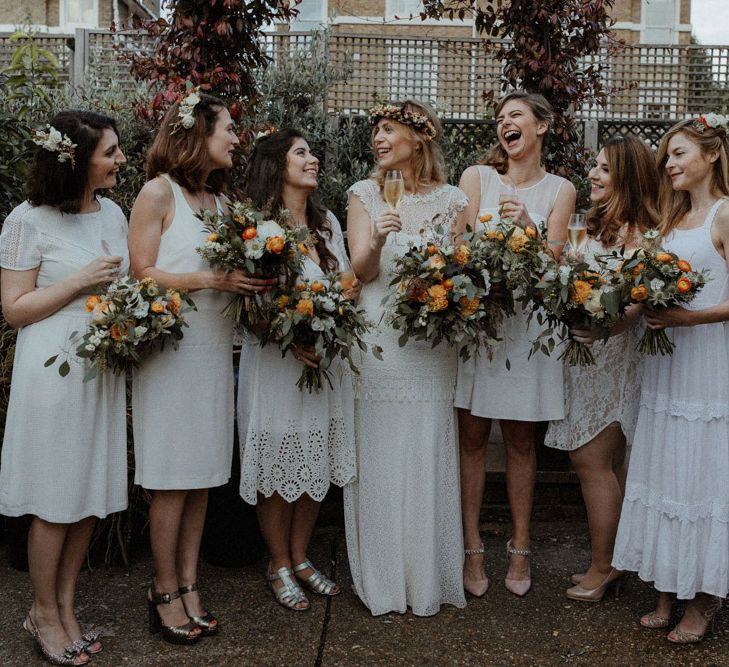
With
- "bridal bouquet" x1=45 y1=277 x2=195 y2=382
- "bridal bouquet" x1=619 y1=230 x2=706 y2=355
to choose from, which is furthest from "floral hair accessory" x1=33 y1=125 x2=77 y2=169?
"bridal bouquet" x1=619 y1=230 x2=706 y2=355

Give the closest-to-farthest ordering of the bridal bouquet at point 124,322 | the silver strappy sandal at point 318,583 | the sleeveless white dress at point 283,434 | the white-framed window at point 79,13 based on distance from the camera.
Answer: the bridal bouquet at point 124,322 < the sleeveless white dress at point 283,434 < the silver strappy sandal at point 318,583 < the white-framed window at point 79,13

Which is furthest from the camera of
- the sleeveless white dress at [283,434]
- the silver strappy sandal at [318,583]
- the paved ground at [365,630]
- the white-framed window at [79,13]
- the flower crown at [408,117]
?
the white-framed window at [79,13]

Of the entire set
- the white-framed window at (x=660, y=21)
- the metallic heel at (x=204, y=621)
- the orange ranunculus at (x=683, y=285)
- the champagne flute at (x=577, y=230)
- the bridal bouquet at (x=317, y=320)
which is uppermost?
the white-framed window at (x=660, y=21)

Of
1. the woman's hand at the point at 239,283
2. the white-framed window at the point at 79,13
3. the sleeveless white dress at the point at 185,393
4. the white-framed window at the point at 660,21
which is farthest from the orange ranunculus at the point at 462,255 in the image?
the white-framed window at the point at 79,13

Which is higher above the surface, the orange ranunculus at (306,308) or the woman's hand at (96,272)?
the woman's hand at (96,272)

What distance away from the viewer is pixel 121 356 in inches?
129

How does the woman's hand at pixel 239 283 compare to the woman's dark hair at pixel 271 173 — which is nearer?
the woman's hand at pixel 239 283

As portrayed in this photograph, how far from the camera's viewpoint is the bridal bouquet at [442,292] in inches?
138

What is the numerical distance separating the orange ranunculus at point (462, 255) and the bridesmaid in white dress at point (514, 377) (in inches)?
19.3

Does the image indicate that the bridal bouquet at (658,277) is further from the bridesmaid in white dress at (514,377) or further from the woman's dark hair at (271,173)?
the woman's dark hair at (271,173)

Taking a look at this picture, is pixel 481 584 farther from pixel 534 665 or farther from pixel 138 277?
pixel 138 277

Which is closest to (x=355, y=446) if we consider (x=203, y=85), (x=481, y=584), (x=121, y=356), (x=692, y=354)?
(x=481, y=584)

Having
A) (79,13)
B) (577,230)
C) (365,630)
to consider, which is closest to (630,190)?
(577,230)

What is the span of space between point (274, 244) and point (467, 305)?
0.87 m
